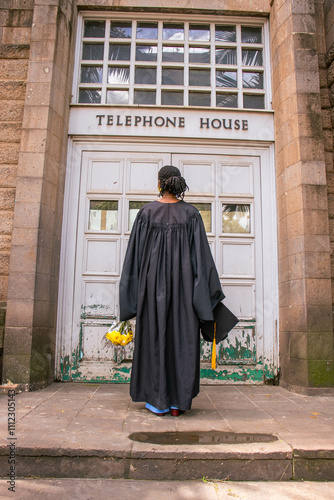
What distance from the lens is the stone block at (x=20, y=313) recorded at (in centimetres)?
437

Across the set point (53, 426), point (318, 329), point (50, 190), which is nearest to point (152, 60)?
point (50, 190)

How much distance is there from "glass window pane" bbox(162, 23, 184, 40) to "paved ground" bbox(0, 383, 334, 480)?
5.29 m

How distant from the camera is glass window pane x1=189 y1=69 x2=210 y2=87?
18.4ft

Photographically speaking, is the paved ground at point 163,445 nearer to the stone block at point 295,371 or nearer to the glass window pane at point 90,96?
the stone block at point 295,371

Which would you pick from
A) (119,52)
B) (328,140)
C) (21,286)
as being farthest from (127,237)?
(328,140)

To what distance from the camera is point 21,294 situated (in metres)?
4.43

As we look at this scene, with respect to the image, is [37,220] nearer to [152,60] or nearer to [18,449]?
[18,449]

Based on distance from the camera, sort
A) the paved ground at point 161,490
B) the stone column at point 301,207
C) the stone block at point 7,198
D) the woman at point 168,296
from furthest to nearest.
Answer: the stone block at point 7,198, the stone column at point 301,207, the woman at point 168,296, the paved ground at point 161,490

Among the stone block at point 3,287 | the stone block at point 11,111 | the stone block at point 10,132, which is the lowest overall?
the stone block at point 3,287

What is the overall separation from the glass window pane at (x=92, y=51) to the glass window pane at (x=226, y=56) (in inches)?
70.7

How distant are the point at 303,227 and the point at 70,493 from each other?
3686mm

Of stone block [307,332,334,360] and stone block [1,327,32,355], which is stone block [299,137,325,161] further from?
stone block [1,327,32,355]

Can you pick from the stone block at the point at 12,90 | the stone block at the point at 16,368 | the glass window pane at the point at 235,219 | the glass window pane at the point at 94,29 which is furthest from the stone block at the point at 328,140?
the stone block at the point at 16,368

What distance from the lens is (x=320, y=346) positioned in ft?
14.3
